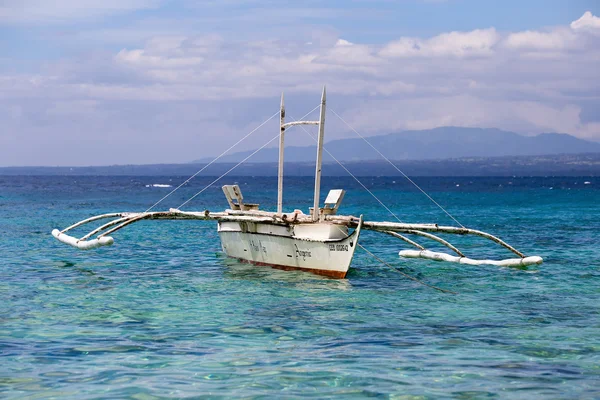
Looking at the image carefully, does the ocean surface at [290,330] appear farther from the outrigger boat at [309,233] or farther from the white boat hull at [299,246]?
the outrigger boat at [309,233]

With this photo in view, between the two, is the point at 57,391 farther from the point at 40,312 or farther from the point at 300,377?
the point at 40,312

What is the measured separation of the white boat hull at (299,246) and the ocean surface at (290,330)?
1.30ft

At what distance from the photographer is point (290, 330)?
16.2 m

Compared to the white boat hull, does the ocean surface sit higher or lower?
lower

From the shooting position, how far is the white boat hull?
2283cm

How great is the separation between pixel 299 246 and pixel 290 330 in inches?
305

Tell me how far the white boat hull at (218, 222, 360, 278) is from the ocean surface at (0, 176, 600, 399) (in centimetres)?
40

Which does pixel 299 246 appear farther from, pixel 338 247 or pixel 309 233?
pixel 338 247

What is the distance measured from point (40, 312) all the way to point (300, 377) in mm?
8356

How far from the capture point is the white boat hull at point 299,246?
74.9 ft

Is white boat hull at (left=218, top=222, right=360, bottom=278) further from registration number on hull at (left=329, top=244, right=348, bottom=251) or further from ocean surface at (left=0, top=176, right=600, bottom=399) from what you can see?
ocean surface at (left=0, top=176, right=600, bottom=399)

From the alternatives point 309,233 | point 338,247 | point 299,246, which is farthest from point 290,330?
point 299,246

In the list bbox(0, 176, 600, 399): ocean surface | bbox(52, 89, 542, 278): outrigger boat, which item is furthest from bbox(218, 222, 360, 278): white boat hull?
bbox(0, 176, 600, 399): ocean surface

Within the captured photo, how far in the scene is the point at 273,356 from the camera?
45.8 ft
